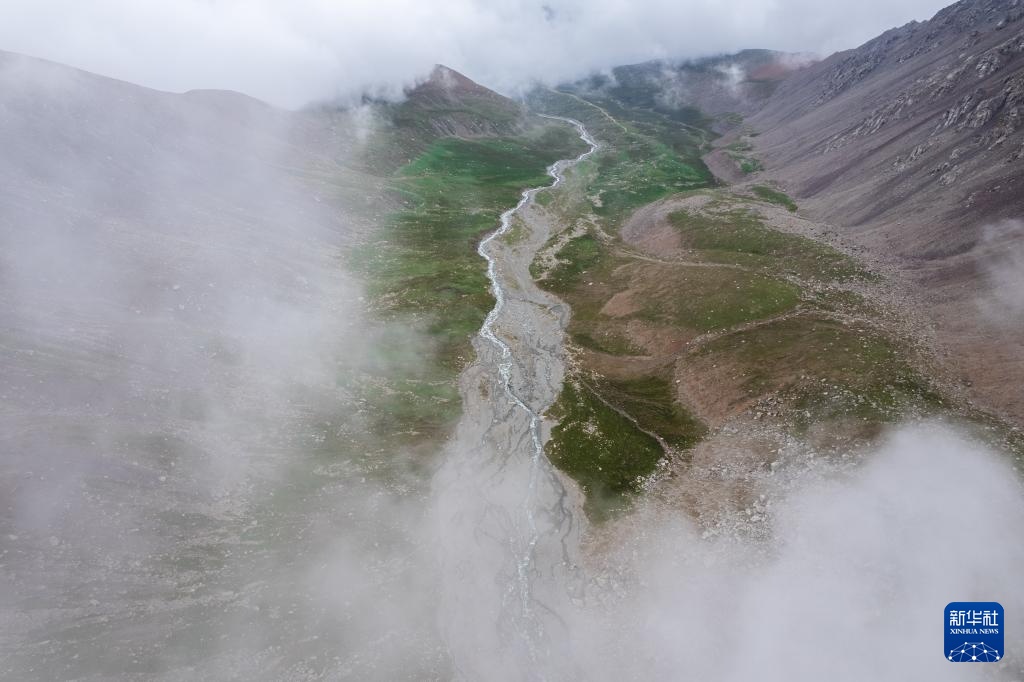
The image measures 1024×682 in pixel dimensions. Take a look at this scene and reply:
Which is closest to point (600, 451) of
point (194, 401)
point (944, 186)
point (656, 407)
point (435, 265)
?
point (656, 407)

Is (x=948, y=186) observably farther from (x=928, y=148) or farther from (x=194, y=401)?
(x=194, y=401)

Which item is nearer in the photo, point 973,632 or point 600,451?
point 973,632

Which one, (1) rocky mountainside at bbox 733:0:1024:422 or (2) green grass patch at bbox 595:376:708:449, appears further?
(1) rocky mountainside at bbox 733:0:1024:422

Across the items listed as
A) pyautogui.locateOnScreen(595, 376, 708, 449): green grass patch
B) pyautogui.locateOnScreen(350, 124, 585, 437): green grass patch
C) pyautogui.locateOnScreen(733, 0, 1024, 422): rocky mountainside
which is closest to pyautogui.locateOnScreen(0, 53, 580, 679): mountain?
pyautogui.locateOnScreen(350, 124, 585, 437): green grass patch

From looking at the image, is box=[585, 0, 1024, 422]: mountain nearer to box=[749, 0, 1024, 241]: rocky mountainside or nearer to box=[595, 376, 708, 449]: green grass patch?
box=[749, 0, 1024, 241]: rocky mountainside

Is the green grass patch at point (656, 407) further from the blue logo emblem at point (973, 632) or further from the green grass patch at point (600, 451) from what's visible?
the blue logo emblem at point (973, 632)
